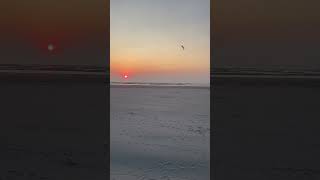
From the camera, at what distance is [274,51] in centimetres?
514

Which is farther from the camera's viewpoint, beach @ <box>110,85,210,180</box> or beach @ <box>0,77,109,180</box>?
beach @ <box>110,85,210,180</box>

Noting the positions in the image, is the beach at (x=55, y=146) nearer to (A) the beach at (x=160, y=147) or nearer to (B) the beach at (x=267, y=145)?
(A) the beach at (x=160, y=147)

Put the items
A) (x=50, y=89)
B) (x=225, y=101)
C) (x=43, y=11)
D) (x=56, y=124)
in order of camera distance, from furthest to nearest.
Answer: (x=50, y=89), (x=225, y=101), (x=56, y=124), (x=43, y=11)

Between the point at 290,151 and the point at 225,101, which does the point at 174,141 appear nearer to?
the point at 290,151

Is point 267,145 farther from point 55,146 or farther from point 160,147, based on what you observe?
point 55,146

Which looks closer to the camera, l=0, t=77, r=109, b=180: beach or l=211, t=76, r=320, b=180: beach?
l=0, t=77, r=109, b=180: beach

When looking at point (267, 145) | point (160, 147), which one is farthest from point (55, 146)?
point (267, 145)

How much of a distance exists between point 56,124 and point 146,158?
90.2 inches

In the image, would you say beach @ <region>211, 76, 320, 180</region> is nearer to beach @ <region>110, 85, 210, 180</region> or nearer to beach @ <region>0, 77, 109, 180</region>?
beach @ <region>110, 85, 210, 180</region>

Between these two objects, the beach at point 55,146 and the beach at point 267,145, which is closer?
the beach at point 55,146

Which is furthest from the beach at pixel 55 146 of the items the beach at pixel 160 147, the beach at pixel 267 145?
the beach at pixel 267 145

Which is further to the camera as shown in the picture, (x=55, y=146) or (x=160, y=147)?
(x=160, y=147)

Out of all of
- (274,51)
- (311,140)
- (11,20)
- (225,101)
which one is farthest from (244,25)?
(225,101)

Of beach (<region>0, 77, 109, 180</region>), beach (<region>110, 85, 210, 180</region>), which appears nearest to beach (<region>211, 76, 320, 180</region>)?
beach (<region>110, 85, 210, 180</region>)
